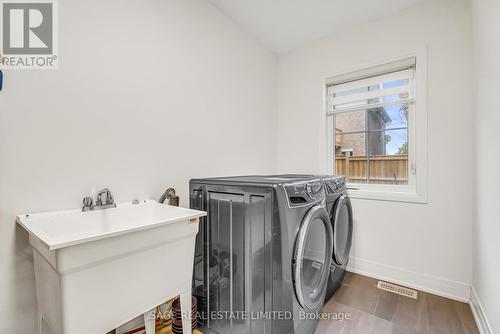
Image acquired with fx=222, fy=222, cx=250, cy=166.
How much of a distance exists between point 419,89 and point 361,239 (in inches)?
57.1

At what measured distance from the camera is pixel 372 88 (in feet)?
7.21

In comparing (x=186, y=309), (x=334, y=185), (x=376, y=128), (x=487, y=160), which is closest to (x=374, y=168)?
(x=376, y=128)

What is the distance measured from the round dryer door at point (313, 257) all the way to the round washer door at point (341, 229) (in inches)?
8.7

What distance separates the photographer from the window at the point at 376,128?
201 centimetres

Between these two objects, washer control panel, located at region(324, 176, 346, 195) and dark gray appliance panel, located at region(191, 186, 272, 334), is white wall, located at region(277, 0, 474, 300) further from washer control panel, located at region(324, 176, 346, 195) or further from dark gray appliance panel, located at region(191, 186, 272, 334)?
dark gray appliance panel, located at region(191, 186, 272, 334)

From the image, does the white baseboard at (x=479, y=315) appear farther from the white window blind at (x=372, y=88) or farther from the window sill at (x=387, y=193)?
the white window blind at (x=372, y=88)

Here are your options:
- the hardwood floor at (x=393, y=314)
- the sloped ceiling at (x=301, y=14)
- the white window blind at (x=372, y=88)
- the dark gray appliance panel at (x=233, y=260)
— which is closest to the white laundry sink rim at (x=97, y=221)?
the dark gray appliance panel at (x=233, y=260)

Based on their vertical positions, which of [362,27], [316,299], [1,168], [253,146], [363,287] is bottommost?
[363,287]

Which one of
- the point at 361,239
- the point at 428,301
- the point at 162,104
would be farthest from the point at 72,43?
the point at 428,301

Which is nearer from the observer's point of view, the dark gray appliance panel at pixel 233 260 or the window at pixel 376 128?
the dark gray appliance panel at pixel 233 260

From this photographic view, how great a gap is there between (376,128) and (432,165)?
58 centimetres

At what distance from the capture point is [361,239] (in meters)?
2.19

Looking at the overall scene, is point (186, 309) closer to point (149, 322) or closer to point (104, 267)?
point (149, 322)

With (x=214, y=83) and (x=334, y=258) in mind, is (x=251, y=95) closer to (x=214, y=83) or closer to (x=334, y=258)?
(x=214, y=83)
